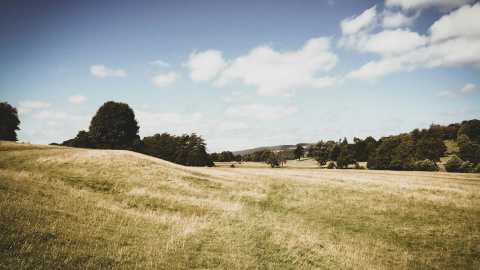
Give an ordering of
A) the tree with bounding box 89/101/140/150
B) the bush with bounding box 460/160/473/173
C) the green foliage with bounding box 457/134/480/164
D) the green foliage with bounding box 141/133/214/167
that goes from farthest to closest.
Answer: the green foliage with bounding box 141/133/214/167
the tree with bounding box 89/101/140/150
the green foliage with bounding box 457/134/480/164
the bush with bounding box 460/160/473/173

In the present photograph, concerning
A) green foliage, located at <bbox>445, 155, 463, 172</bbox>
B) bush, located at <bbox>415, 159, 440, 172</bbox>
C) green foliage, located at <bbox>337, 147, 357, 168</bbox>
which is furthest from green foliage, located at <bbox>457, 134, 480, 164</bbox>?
green foliage, located at <bbox>337, 147, 357, 168</bbox>

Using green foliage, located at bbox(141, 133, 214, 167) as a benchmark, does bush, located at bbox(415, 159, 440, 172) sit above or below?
below

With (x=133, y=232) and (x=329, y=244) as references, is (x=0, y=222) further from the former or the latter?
(x=329, y=244)

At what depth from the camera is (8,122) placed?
197ft

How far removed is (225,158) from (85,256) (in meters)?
174

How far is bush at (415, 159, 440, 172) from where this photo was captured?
191 ft

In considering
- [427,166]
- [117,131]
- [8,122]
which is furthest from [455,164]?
[8,122]

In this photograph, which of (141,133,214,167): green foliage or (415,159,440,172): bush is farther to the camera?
(141,133,214,167): green foliage

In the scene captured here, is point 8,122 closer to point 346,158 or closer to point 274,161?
point 274,161

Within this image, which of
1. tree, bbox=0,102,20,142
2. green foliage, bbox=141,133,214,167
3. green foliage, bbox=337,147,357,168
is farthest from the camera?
green foliage, bbox=337,147,357,168

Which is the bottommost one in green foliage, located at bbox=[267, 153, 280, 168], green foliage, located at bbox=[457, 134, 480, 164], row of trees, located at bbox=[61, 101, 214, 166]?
green foliage, located at bbox=[267, 153, 280, 168]

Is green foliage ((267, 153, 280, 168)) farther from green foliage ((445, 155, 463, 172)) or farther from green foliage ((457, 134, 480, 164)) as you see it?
green foliage ((457, 134, 480, 164))

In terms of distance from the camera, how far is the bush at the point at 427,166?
191 feet

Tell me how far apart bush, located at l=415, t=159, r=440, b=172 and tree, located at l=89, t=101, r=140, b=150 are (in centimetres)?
8776
